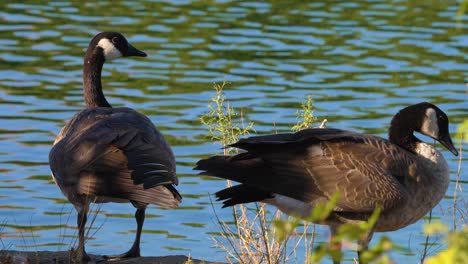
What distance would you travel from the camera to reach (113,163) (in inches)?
337

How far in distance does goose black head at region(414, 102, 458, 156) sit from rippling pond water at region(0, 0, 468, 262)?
5.59 feet

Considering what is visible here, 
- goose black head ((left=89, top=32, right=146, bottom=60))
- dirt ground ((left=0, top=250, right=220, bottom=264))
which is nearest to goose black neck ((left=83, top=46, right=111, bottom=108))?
goose black head ((left=89, top=32, right=146, bottom=60))

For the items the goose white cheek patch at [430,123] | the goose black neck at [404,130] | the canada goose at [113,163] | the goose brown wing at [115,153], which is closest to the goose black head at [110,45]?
the canada goose at [113,163]

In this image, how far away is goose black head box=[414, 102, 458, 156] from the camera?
9148 millimetres

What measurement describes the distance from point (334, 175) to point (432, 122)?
1280 millimetres

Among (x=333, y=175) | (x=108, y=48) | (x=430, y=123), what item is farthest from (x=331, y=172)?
(x=108, y=48)

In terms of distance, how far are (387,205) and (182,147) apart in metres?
6.72

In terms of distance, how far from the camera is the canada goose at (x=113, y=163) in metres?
8.40

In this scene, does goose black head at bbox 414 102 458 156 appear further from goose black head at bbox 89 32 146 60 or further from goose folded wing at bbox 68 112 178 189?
goose black head at bbox 89 32 146 60

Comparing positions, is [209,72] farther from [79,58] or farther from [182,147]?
[182,147]

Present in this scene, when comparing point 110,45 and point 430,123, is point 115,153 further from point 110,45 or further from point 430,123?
point 110,45

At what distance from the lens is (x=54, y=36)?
20.4 meters

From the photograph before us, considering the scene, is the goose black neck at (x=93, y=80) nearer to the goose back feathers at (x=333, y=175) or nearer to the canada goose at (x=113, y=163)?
the canada goose at (x=113, y=163)

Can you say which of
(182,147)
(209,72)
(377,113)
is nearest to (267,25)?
(209,72)
